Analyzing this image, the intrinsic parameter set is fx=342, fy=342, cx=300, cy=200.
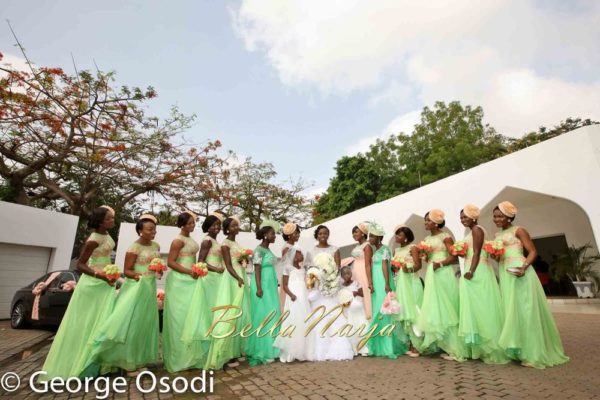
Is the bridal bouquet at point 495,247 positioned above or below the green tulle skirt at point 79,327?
above

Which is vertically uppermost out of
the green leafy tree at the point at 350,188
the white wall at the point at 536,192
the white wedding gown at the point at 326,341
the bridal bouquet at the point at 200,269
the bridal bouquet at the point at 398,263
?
the green leafy tree at the point at 350,188

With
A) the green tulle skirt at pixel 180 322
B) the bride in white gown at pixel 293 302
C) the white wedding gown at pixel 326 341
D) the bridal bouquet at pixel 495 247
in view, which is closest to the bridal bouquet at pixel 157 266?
the green tulle skirt at pixel 180 322

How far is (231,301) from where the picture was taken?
452 cm

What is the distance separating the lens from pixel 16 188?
39.8 feet

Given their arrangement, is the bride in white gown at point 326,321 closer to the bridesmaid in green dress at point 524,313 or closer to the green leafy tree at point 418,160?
the bridesmaid in green dress at point 524,313

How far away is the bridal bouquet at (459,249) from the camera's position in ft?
15.1

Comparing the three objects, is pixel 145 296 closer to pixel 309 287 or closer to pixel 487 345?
pixel 309 287

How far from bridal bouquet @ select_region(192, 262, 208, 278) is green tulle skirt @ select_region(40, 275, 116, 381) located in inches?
39.0

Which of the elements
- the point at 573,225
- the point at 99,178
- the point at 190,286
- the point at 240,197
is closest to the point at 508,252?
the point at 190,286

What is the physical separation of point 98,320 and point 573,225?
14776mm

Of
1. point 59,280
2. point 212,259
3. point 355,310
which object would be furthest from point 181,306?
point 59,280

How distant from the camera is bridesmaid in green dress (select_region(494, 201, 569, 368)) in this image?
13.1 ft

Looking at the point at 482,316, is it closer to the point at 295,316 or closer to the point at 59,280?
the point at 295,316

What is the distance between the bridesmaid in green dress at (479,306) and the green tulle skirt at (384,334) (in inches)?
34.2
